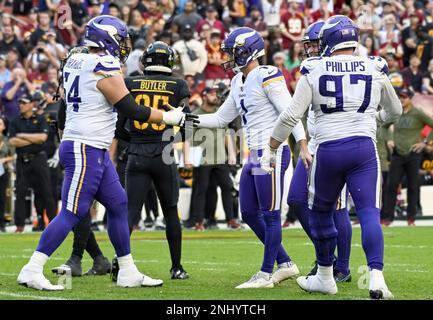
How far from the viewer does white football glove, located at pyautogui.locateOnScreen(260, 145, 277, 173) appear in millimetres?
7983

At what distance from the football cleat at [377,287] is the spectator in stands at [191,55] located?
13.0 m

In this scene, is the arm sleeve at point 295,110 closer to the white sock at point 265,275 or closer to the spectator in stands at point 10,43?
the white sock at point 265,275

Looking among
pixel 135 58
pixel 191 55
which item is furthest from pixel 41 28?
pixel 191 55

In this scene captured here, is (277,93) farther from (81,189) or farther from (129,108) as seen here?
(81,189)

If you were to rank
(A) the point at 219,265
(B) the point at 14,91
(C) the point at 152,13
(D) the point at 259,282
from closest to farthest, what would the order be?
(D) the point at 259,282, (A) the point at 219,265, (B) the point at 14,91, (C) the point at 152,13

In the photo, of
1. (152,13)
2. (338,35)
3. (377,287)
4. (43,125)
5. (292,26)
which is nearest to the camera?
(377,287)

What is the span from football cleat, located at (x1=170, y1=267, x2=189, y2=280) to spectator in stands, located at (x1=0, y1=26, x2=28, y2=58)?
12450 millimetres

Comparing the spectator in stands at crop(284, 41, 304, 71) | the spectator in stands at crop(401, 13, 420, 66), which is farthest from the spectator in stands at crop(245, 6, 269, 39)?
the spectator in stands at crop(401, 13, 420, 66)

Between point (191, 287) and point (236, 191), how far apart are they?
8.58 meters

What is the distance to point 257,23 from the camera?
21.8 m

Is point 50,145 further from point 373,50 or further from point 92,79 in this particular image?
point 92,79

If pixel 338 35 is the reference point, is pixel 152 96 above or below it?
below

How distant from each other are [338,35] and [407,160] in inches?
341

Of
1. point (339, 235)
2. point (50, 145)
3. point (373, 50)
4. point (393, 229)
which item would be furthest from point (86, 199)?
point (373, 50)
